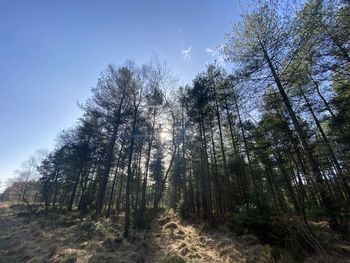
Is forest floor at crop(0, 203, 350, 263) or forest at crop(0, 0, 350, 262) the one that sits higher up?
forest at crop(0, 0, 350, 262)

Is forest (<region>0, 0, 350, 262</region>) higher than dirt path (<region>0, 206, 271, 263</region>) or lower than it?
higher

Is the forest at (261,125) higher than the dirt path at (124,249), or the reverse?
the forest at (261,125)

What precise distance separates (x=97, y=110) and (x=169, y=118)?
234 inches

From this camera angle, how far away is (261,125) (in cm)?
1467

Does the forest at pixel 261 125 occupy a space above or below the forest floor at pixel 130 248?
above

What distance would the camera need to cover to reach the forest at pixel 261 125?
22.4 feet

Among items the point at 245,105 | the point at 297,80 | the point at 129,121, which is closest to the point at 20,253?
the point at 129,121

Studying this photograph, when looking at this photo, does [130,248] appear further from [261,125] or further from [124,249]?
[261,125]

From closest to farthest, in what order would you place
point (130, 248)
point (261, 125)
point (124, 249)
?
point (124, 249)
point (130, 248)
point (261, 125)

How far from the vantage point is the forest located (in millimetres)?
6828

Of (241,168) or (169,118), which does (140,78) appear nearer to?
(169,118)

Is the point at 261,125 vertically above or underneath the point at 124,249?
above

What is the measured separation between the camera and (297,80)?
853cm

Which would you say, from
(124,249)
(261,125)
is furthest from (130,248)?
(261,125)
